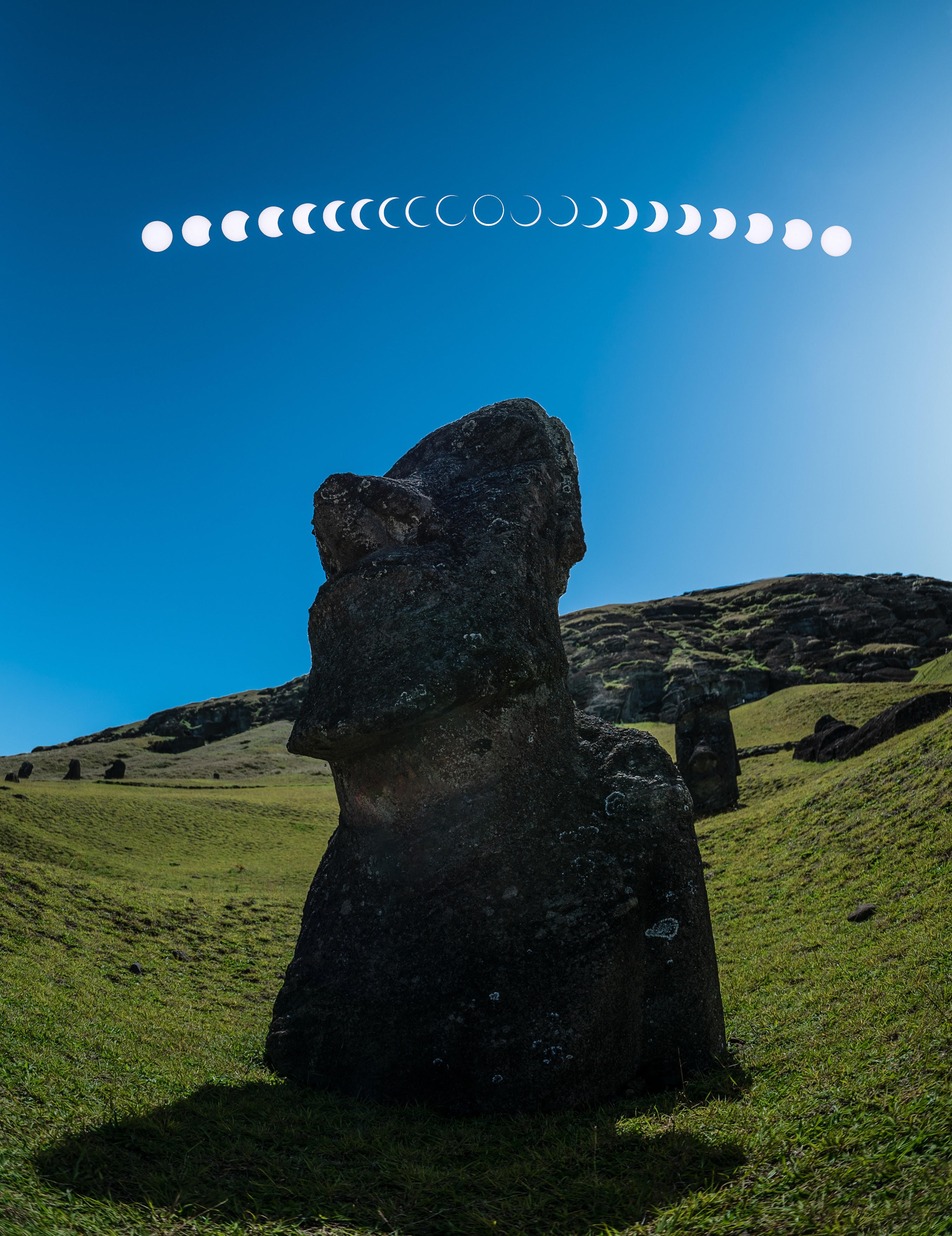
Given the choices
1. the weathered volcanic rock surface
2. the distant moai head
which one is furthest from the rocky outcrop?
the weathered volcanic rock surface

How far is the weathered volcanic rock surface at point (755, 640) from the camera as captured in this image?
73.7m

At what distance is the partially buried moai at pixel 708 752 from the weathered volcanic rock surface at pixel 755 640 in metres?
37.7

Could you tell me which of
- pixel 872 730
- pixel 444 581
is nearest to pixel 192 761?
pixel 872 730

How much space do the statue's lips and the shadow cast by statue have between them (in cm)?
266

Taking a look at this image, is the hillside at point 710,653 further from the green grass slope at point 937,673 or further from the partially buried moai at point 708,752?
the partially buried moai at point 708,752

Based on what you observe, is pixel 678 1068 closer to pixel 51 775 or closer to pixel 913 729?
pixel 913 729

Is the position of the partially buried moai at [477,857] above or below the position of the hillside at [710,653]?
below

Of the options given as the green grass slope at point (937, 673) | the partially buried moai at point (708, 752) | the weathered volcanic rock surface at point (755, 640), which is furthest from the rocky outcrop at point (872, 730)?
the weathered volcanic rock surface at point (755, 640)

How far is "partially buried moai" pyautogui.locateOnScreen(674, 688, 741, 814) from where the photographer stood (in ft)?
82.9

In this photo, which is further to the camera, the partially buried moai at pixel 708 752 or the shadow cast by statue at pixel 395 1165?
the partially buried moai at pixel 708 752

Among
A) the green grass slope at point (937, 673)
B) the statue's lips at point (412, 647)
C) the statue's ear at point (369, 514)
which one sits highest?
the statue's ear at point (369, 514)

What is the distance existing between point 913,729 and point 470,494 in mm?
18254

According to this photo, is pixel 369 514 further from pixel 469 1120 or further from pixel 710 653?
pixel 710 653

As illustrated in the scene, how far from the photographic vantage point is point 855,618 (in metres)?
95.2
